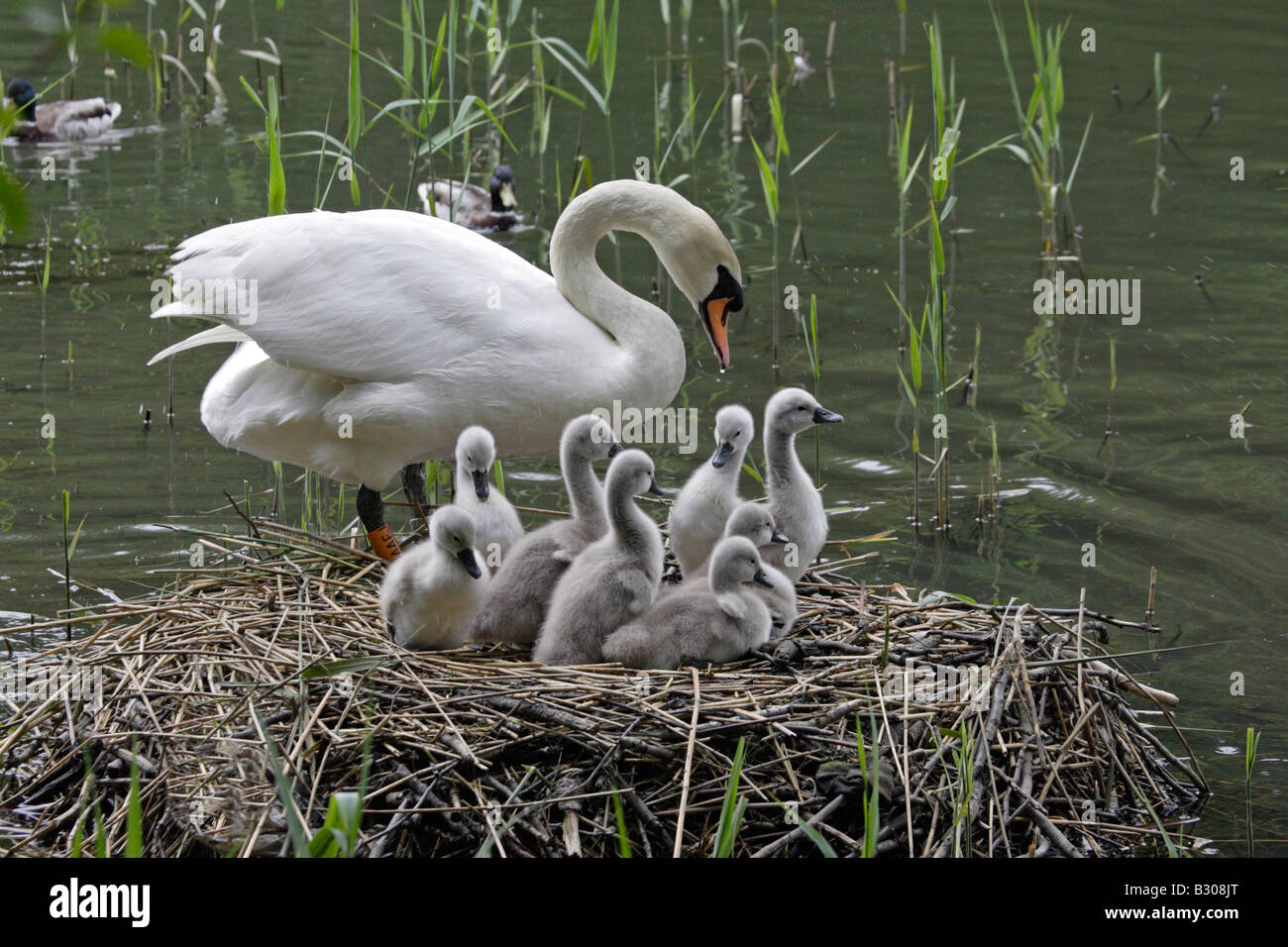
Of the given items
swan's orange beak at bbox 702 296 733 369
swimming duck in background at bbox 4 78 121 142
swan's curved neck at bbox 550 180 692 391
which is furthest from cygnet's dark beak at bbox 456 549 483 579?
swimming duck in background at bbox 4 78 121 142

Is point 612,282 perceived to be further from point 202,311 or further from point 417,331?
point 202,311

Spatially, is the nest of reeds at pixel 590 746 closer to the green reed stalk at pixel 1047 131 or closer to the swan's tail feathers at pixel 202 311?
the swan's tail feathers at pixel 202 311

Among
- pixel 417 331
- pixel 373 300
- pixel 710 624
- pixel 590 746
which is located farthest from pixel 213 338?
pixel 590 746

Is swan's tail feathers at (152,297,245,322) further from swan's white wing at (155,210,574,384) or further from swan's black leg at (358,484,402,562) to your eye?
swan's black leg at (358,484,402,562)

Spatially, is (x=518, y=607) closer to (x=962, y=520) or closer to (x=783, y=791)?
(x=783, y=791)

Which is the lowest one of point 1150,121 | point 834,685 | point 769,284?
point 834,685

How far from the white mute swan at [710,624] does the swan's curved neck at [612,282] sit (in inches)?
43.4

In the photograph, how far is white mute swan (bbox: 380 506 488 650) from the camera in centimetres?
450

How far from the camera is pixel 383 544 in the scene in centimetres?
554

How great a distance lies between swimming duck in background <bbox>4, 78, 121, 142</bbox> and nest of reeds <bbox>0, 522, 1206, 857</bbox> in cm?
910

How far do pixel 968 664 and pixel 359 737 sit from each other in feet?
5.81

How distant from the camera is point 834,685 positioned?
431cm

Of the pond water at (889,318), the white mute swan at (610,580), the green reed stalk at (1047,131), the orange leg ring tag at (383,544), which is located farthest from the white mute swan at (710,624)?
the green reed stalk at (1047,131)
